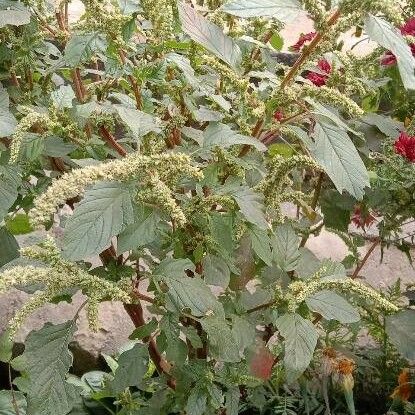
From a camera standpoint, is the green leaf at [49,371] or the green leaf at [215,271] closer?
the green leaf at [49,371]

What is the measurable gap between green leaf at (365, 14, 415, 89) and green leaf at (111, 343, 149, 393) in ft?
2.17

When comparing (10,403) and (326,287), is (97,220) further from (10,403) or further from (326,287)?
(10,403)

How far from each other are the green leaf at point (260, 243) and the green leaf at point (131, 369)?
Answer: 0.32m

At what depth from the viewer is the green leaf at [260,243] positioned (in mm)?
979

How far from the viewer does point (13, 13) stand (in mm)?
1019

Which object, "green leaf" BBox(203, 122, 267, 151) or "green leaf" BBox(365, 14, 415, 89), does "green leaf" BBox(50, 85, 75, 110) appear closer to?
"green leaf" BBox(203, 122, 267, 151)

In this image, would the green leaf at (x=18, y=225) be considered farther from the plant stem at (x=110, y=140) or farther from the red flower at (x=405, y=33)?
the red flower at (x=405, y=33)

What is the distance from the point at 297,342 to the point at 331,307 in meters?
0.09

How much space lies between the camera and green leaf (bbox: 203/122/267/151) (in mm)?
896

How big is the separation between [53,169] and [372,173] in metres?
0.63

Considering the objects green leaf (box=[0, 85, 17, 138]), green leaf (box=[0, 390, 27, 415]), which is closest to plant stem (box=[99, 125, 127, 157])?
green leaf (box=[0, 85, 17, 138])

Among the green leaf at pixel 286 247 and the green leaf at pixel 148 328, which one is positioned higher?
the green leaf at pixel 286 247

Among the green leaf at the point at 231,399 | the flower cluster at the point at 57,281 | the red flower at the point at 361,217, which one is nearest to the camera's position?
the flower cluster at the point at 57,281

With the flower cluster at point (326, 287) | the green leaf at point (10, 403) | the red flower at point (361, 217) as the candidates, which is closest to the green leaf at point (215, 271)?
the flower cluster at point (326, 287)
